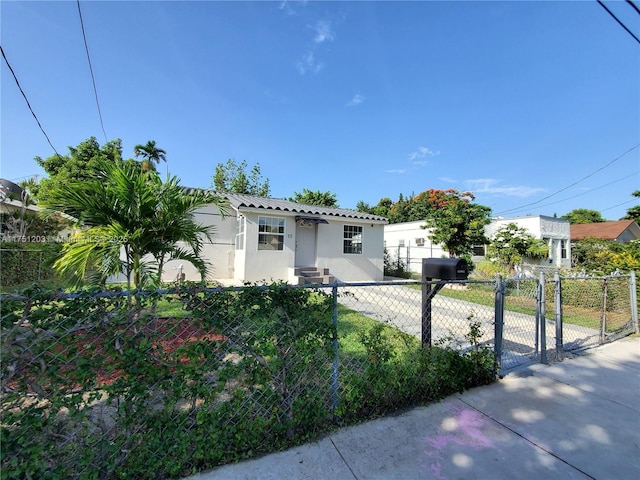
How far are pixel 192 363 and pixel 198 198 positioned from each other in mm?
2261

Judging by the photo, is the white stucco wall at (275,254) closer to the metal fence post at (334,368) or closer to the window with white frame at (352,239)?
the window with white frame at (352,239)

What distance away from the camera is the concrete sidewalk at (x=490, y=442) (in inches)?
72.7

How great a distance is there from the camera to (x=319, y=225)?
11.8 metres

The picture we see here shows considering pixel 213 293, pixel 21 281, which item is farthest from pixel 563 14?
pixel 21 281

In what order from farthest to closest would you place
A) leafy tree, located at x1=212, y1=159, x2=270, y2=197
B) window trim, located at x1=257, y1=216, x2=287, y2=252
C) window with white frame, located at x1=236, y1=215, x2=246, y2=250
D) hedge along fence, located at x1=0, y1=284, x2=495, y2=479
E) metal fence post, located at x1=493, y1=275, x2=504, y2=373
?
1. leafy tree, located at x1=212, y1=159, x2=270, y2=197
2. window with white frame, located at x1=236, y1=215, x2=246, y2=250
3. window trim, located at x1=257, y1=216, x2=287, y2=252
4. metal fence post, located at x1=493, y1=275, x2=504, y2=373
5. hedge along fence, located at x1=0, y1=284, x2=495, y2=479

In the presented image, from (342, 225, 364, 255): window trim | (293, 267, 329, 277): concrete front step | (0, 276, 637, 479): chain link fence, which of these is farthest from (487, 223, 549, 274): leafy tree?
(0, 276, 637, 479): chain link fence

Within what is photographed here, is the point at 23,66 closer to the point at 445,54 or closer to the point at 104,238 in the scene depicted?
the point at 104,238

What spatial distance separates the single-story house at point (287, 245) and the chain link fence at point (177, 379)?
7937mm

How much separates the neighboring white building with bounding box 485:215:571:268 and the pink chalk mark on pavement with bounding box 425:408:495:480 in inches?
641

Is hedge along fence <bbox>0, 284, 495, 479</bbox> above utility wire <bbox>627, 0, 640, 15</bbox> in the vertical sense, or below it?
below

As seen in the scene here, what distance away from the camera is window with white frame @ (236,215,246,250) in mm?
10809

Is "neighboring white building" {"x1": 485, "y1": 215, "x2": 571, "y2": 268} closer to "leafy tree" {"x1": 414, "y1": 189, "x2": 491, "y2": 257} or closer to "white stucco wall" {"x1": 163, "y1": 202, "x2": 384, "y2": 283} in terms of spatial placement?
"leafy tree" {"x1": 414, "y1": 189, "x2": 491, "y2": 257}

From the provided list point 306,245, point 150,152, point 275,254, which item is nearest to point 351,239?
point 306,245

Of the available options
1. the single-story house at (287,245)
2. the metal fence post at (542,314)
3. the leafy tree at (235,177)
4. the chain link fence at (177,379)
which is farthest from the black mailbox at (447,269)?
the leafy tree at (235,177)
